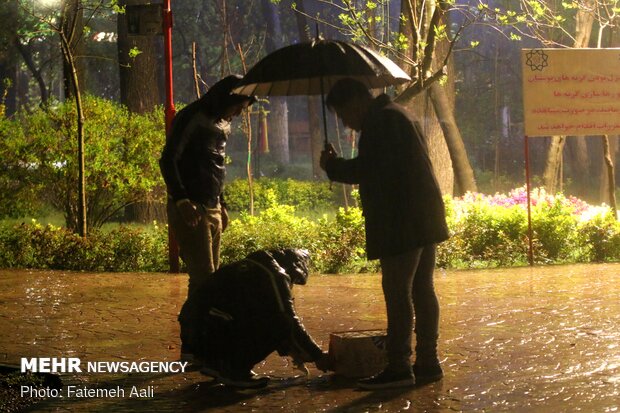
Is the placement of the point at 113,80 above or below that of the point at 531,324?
above

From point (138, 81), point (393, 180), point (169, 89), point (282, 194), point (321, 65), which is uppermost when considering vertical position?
point (138, 81)

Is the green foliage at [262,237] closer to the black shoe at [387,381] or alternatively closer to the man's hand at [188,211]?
the man's hand at [188,211]

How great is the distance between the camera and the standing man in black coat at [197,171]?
742cm

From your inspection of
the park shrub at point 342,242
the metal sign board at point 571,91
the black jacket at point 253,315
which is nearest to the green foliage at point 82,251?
the park shrub at point 342,242

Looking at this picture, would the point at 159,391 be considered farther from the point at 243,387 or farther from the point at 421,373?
the point at 421,373

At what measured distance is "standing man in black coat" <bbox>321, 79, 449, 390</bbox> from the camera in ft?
22.0

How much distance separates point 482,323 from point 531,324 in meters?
0.40

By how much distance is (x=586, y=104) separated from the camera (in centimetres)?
1391

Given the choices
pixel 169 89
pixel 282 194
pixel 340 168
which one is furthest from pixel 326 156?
pixel 282 194

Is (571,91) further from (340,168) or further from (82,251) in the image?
(340,168)

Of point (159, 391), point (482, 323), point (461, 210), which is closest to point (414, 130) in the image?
point (159, 391)

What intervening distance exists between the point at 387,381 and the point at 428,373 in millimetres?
357

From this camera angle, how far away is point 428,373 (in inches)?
277

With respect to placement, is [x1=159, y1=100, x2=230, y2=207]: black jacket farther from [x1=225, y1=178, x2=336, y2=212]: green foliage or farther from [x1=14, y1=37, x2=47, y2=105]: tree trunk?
[x1=14, y1=37, x2=47, y2=105]: tree trunk
